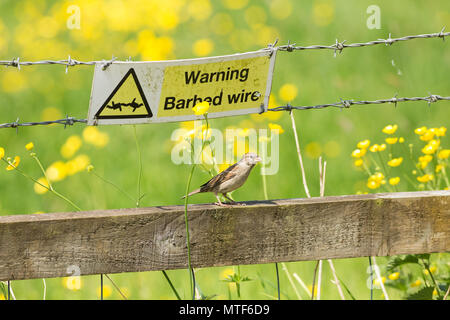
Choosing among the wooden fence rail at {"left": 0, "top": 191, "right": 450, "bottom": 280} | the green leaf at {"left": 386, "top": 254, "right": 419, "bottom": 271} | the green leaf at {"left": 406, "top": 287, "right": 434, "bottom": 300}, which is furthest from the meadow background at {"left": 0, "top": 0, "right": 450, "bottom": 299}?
the wooden fence rail at {"left": 0, "top": 191, "right": 450, "bottom": 280}

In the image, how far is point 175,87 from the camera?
2.04 meters

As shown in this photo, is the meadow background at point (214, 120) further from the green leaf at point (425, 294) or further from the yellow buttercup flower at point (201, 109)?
the yellow buttercup flower at point (201, 109)

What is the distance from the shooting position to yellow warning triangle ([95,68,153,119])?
1987 millimetres

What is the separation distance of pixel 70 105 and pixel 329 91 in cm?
245

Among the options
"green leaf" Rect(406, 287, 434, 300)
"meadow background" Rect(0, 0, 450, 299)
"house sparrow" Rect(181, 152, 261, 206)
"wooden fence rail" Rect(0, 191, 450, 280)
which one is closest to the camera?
"wooden fence rail" Rect(0, 191, 450, 280)

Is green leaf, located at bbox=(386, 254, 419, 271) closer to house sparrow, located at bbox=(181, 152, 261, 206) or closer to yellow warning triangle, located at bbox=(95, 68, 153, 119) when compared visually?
house sparrow, located at bbox=(181, 152, 261, 206)

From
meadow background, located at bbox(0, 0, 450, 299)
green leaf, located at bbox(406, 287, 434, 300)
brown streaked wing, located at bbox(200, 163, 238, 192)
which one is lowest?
green leaf, located at bbox(406, 287, 434, 300)

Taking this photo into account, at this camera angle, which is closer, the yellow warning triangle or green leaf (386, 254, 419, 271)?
the yellow warning triangle

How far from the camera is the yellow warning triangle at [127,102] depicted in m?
1.99

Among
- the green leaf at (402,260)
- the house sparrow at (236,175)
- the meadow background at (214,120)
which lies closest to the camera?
the house sparrow at (236,175)

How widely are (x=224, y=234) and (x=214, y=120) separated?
343cm

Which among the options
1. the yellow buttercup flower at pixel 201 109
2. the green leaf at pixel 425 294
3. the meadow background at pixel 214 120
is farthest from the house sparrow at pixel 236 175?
the green leaf at pixel 425 294

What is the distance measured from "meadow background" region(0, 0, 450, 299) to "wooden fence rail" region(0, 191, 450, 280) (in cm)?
89

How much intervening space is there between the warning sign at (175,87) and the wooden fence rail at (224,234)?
0.30 meters
